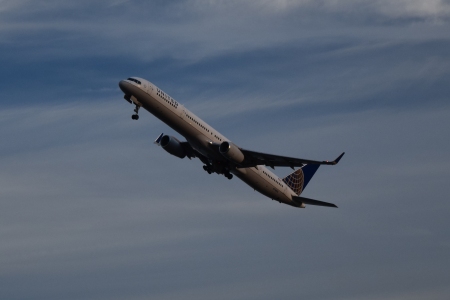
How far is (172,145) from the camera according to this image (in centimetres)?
8088

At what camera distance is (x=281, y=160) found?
76062 mm

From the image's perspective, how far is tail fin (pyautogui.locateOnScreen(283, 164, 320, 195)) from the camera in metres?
89.6

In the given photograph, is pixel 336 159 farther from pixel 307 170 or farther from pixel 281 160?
pixel 307 170

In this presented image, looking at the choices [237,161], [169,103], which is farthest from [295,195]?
[169,103]

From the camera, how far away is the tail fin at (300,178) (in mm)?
89625

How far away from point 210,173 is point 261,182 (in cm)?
543

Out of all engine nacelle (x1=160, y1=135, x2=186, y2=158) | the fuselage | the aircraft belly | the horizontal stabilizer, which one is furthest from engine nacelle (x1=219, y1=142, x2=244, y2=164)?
the horizontal stabilizer

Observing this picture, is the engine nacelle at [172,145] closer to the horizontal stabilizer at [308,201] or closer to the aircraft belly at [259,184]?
the aircraft belly at [259,184]

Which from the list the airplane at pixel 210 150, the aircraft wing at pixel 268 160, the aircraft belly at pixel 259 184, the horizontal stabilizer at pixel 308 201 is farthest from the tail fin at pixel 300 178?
the aircraft wing at pixel 268 160

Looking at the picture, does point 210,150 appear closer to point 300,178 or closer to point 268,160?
point 268,160

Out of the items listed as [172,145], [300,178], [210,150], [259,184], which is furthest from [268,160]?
[300,178]

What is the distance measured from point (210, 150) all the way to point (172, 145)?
7.98 meters

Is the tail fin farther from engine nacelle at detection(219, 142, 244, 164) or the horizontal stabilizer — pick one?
engine nacelle at detection(219, 142, 244, 164)

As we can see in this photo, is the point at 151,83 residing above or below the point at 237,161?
above
